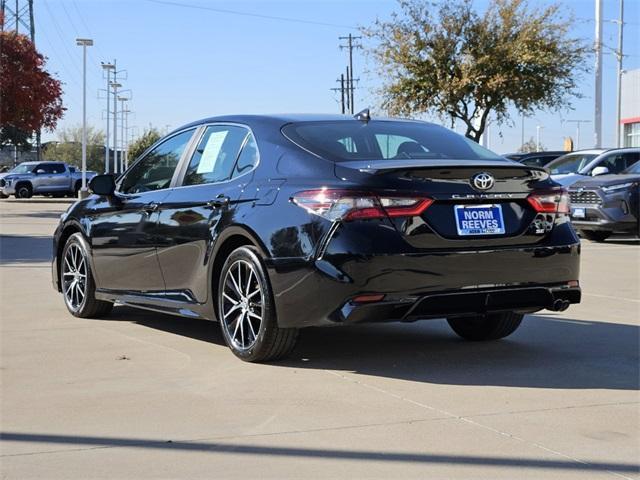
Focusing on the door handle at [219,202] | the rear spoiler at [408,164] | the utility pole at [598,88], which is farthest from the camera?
the utility pole at [598,88]

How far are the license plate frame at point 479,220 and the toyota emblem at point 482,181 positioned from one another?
0.11 m

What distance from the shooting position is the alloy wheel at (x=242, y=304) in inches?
260

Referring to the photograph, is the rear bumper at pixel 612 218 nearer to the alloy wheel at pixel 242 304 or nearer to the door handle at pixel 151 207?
the door handle at pixel 151 207

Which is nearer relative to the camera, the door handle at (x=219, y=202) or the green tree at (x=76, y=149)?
the door handle at (x=219, y=202)

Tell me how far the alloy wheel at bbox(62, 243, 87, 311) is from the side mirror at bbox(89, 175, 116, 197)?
697mm

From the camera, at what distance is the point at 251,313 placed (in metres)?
6.65

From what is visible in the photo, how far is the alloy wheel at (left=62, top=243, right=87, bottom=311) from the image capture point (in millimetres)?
8852

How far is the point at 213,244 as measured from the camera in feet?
22.8

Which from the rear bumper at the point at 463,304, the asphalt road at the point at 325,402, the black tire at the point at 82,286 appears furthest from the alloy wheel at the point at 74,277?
the rear bumper at the point at 463,304

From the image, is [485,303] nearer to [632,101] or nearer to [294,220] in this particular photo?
[294,220]

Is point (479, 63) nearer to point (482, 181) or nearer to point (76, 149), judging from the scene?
point (482, 181)

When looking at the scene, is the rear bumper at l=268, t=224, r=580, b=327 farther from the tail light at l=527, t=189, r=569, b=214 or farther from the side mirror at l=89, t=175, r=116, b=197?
Result: the side mirror at l=89, t=175, r=116, b=197

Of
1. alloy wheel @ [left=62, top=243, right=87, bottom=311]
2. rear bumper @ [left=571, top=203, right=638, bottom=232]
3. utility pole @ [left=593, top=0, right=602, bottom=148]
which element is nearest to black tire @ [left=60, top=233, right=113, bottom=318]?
alloy wheel @ [left=62, top=243, right=87, bottom=311]

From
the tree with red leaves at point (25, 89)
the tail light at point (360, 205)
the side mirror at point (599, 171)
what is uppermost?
the tree with red leaves at point (25, 89)
